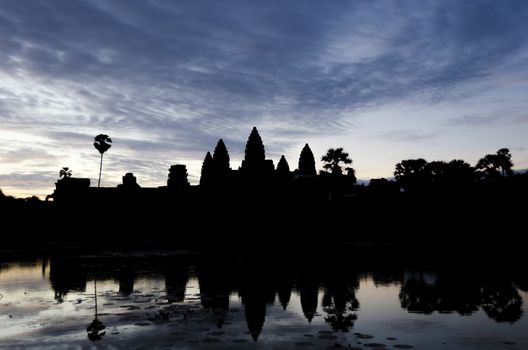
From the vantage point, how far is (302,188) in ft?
246

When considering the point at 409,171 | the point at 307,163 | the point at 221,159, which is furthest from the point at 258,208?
the point at 409,171

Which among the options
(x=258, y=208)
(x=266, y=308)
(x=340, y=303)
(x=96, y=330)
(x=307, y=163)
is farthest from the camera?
(x=307, y=163)

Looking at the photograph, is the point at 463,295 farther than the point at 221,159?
No

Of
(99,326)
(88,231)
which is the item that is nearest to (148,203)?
(88,231)

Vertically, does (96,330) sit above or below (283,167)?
below

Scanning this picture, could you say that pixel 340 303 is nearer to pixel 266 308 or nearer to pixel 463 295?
pixel 266 308

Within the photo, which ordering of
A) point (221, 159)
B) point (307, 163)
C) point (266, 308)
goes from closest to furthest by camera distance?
point (266, 308) → point (221, 159) → point (307, 163)

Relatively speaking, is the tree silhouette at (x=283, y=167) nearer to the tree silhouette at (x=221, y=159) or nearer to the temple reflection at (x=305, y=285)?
the tree silhouette at (x=221, y=159)

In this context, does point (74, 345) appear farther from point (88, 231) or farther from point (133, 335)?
point (88, 231)

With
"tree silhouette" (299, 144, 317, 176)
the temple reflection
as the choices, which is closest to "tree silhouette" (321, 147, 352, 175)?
"tree silhouette" (299, 144, 317, 176)

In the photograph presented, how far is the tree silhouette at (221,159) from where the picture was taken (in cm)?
7956

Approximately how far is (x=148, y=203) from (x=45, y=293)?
5386 cm

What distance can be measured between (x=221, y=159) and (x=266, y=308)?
2721 inches

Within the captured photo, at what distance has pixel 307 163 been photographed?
9831cm
